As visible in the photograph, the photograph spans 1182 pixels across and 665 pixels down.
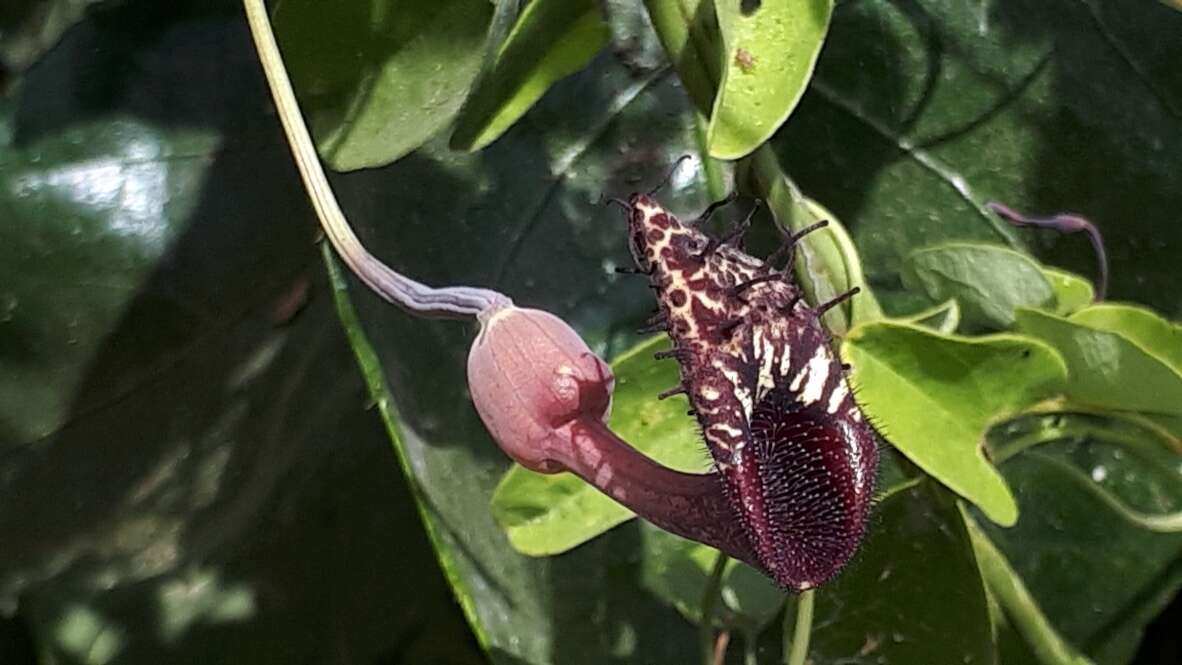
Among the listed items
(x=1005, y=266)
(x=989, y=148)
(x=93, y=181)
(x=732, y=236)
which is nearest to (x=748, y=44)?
(x=732, y=236)

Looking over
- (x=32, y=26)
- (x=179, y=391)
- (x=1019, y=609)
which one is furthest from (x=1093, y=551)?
(x=32, y=26)

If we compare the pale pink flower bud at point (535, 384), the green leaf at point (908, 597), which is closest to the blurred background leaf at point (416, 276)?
the green leaf at point (908, 597)

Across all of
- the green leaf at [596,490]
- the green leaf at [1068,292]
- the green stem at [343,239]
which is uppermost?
the green stem at [343,239]

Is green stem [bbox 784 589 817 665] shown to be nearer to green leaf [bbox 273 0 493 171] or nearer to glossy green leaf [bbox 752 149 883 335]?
glossy green leaf [bbox 752 149 883 335]

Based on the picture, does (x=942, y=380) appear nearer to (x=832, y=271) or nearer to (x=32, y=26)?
(x=832, y=271)

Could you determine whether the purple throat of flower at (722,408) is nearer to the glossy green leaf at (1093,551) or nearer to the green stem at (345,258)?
the green stem at (345,258)

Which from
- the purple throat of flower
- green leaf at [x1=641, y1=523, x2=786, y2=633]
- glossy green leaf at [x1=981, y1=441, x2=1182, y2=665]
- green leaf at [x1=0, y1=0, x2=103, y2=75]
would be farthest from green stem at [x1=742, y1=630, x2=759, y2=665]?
green leaf at [x1=0, y1=0, x2=103, y2=75]

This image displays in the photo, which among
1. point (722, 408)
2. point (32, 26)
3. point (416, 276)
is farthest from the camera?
point (32, 26)

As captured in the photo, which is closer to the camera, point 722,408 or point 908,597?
point 722,408
